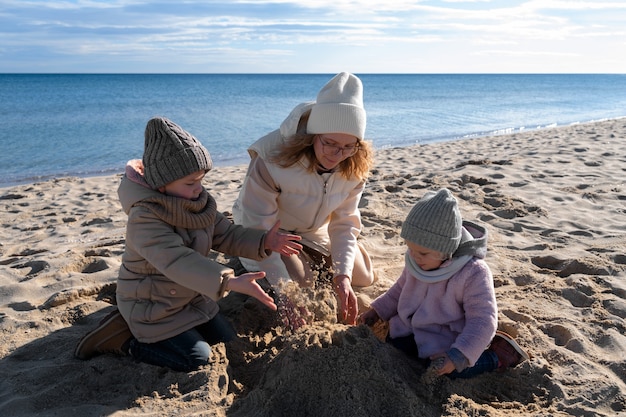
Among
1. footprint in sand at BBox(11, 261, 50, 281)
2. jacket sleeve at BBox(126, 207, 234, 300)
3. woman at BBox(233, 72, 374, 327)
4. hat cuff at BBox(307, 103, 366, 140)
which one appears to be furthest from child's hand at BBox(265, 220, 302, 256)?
footprint in sand at BBox(11, 261, 50, 281)

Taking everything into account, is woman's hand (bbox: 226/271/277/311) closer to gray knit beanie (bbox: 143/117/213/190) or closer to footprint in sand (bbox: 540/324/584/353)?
gray knit beanie (bbox: 143/117/213/190)

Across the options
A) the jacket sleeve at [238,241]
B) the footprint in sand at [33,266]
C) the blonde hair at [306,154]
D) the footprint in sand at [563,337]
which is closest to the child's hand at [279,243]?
the jacket sleeve at [238,241]

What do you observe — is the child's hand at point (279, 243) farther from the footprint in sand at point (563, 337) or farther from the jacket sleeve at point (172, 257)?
the footprint in sand at point (563, 337)

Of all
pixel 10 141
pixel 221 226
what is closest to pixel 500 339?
pixel 221 226

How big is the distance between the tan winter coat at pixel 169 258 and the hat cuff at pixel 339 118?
729 mm

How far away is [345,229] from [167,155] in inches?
56.7

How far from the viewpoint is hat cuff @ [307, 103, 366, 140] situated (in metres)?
3.04

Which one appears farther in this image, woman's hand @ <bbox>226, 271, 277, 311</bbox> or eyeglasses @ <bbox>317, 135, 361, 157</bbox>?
eyeglasses @ <bbox>317, 135, 361, 157</bbox>

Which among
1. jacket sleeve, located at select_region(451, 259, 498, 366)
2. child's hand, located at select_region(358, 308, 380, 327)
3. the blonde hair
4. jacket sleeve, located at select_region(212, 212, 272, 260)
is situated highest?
the blonde hair

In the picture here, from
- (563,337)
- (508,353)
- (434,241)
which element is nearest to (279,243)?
(434,241)

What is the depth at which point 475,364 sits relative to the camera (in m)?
2.63

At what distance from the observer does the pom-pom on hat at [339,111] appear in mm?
3045

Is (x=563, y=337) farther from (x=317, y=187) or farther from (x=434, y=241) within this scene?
(x=317, y=187)

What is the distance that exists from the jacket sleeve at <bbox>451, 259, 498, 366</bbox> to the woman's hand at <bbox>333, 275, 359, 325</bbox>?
2.42 feet
